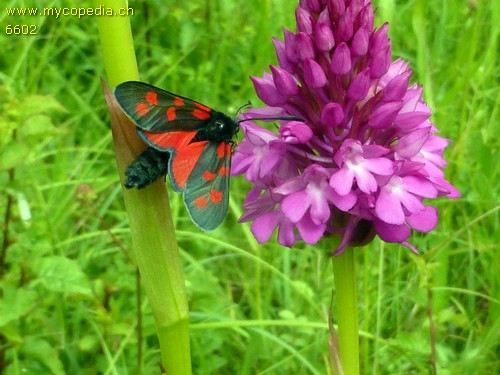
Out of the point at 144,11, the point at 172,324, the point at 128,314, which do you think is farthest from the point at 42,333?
the point at 144,11

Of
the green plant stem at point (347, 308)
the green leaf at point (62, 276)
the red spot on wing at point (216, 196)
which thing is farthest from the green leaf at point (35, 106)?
the green plant stem at point (347, 308)

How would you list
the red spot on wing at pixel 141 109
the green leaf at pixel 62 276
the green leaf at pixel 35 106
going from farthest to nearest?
the green leaf at pixel 35 106
the green leaf at pixel 62 276
the red spot on wing at pixel 141 109

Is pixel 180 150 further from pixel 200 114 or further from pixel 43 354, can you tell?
pixel 43 354

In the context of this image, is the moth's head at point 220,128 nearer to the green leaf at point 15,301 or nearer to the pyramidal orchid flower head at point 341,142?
the pyramidal orchid flower head at point 341,142

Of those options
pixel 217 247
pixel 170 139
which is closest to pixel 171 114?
pixel 170 139

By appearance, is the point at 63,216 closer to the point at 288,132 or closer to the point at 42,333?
the point at 42,333
